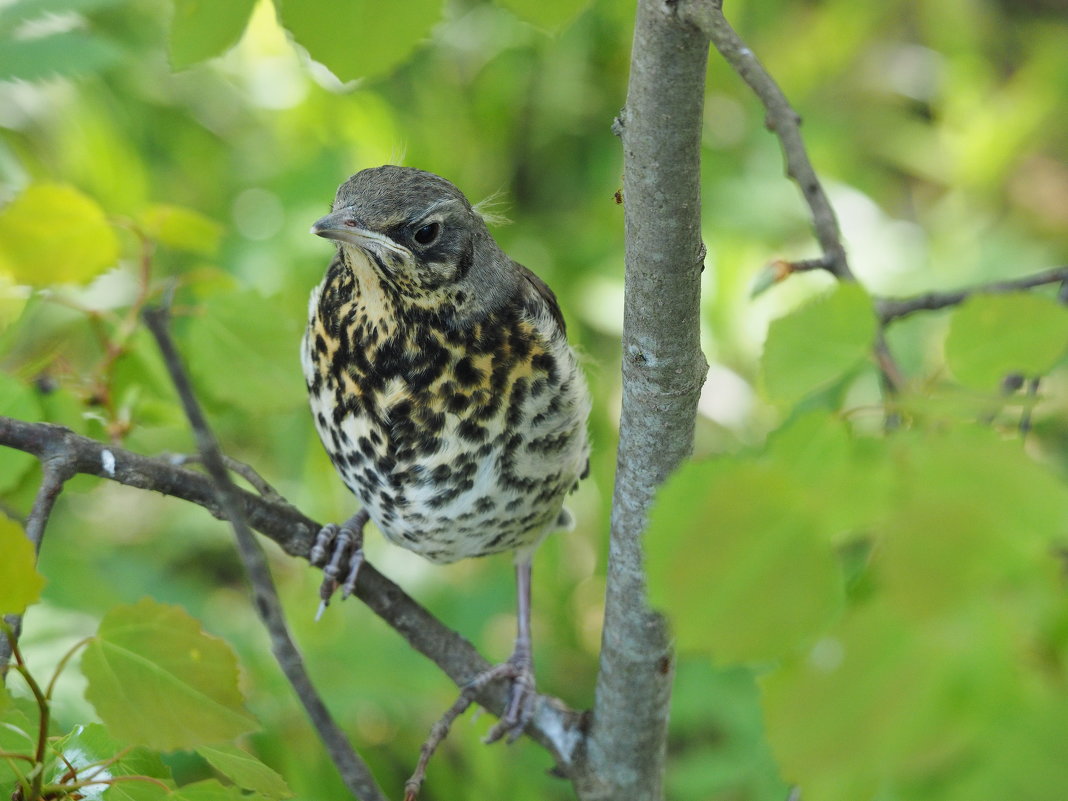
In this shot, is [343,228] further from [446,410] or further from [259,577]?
[259,577]

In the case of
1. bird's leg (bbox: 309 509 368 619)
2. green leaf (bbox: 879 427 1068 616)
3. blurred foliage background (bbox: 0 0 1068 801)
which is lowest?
green leaf (bbox: 879 427 1068 616)

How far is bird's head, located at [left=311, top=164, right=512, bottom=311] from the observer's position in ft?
3.08

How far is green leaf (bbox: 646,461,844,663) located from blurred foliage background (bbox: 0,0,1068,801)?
34.4 inches

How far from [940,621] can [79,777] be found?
20.0 inches

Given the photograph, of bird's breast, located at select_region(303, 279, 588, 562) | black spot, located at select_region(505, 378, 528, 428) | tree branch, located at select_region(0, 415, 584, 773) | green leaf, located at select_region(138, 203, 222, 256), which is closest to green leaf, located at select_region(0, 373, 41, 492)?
tree branch, located at select_region(0, 415, 584, 773)

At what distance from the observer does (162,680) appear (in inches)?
22.2

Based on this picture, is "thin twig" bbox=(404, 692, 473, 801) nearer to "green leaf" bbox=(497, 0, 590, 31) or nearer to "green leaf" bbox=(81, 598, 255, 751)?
"green leaf" bbox=(81, 598, 255, 751)

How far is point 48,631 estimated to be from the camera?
134cm

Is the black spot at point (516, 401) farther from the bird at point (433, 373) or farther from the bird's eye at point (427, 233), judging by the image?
the bird's eye at point (427, 233)

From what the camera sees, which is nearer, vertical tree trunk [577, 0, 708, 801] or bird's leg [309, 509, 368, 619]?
vertical tree trunk [577, 0, 708, 801]

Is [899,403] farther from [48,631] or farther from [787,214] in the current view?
[787,214]

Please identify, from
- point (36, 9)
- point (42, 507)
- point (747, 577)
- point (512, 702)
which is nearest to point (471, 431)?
point (512, 702)

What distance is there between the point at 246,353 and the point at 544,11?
404 millimetres

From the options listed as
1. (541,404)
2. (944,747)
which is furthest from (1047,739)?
(541,404)
